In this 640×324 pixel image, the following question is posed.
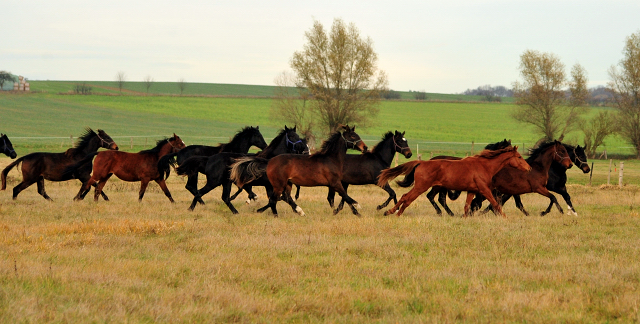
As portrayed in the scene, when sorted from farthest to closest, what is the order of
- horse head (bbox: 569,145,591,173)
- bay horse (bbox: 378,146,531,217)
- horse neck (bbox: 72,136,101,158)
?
horse neck (bbox: 72,136,101,158) → horse head (bbox: 569,145,591,173) → bay horse (bbox: 378,146,531,217)

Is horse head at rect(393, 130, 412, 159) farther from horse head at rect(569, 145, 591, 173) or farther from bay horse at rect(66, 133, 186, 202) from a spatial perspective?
bay horse at rect(66, 133, 186, 202)

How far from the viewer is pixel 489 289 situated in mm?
5906

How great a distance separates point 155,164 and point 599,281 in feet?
32.1

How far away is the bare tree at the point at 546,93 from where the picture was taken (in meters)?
50.8

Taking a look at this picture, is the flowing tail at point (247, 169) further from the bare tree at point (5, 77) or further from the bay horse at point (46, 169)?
the bare tree at point (5, 77)

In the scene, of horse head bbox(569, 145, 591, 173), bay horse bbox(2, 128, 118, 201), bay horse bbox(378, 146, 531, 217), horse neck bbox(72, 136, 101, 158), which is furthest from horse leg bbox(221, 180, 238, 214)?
horse head bbox(569, 145, 591, 173)

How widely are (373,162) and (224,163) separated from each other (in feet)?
10.4

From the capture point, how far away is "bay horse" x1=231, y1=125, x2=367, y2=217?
11.3 metres

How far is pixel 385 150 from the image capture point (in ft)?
42.4

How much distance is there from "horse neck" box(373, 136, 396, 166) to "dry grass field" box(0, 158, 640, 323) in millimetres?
2167

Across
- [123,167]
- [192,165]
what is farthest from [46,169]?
[192,165]

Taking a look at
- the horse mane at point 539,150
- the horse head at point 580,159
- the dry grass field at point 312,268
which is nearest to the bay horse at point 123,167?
the dry grass field at point 312,268

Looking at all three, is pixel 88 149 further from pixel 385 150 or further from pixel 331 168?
pixel 385 150

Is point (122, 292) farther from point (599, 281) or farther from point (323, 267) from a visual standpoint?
point (599, 281)
